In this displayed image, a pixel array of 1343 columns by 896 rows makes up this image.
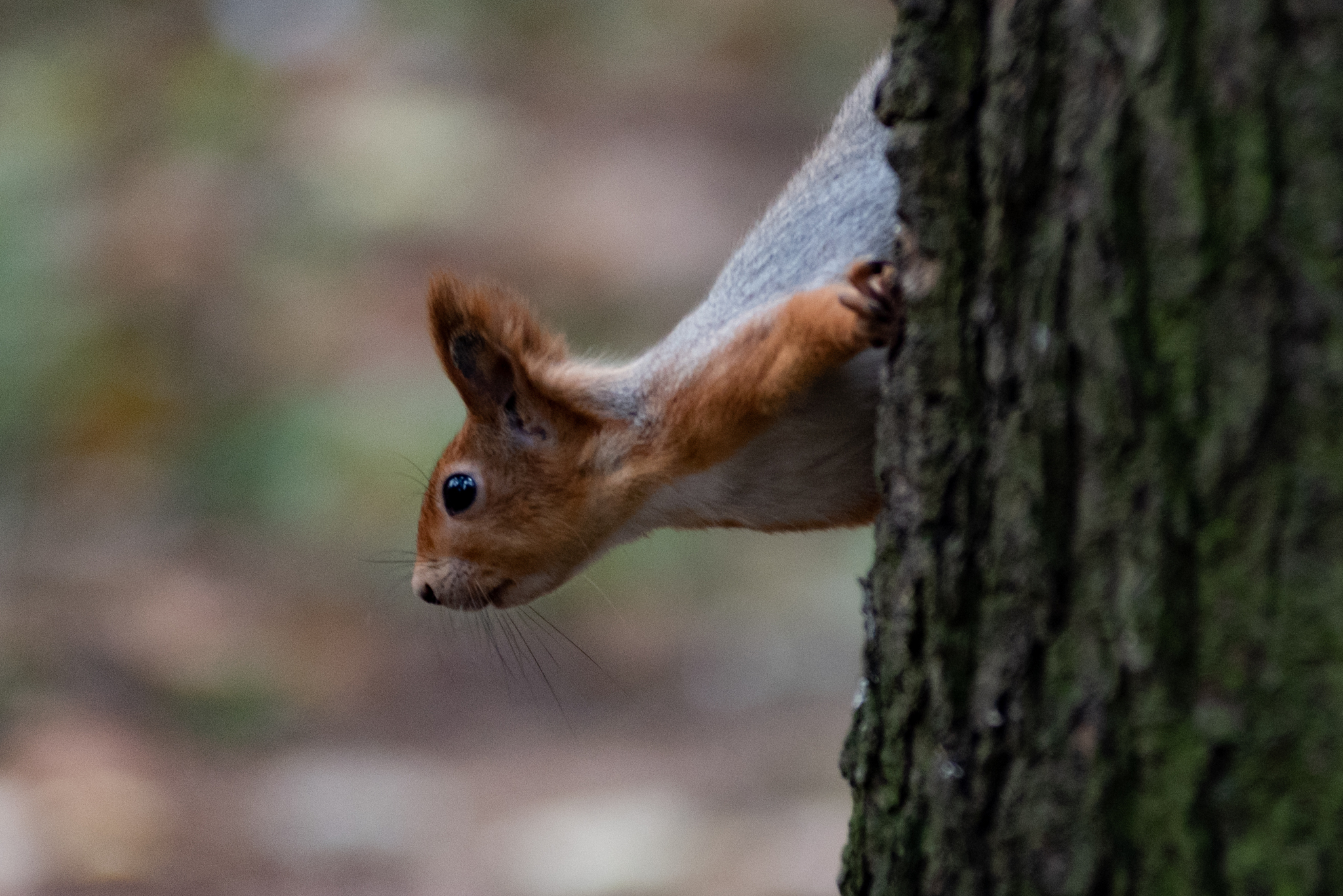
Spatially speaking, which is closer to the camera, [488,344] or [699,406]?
[699,406]

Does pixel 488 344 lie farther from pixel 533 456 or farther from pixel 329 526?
pixel 329 526

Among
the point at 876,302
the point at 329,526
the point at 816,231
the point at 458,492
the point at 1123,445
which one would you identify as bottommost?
the point at 1123,445

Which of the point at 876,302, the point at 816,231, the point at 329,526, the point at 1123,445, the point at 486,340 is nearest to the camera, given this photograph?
the point at 1123,445

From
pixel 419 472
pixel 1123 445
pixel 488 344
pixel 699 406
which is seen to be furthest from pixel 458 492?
pixel 419 472

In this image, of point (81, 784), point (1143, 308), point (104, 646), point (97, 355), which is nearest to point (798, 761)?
point (81, 784)

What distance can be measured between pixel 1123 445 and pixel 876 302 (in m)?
0.37

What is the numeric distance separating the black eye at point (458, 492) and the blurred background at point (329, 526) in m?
1.21

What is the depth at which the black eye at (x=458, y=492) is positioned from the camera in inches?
80.8

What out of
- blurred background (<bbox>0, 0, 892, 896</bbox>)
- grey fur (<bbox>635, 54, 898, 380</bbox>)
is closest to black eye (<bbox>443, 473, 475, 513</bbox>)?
grey fur (<bbox>635, 54, 898, 380</bbox>)

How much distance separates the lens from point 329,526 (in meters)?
5.57

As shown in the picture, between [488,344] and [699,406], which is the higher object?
[488,344]

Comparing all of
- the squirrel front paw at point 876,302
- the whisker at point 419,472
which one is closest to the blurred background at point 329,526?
the whisker at point 419,472

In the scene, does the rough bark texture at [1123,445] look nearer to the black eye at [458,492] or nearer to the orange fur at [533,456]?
the orange fur at [533,456]

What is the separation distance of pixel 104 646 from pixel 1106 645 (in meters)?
4.78
